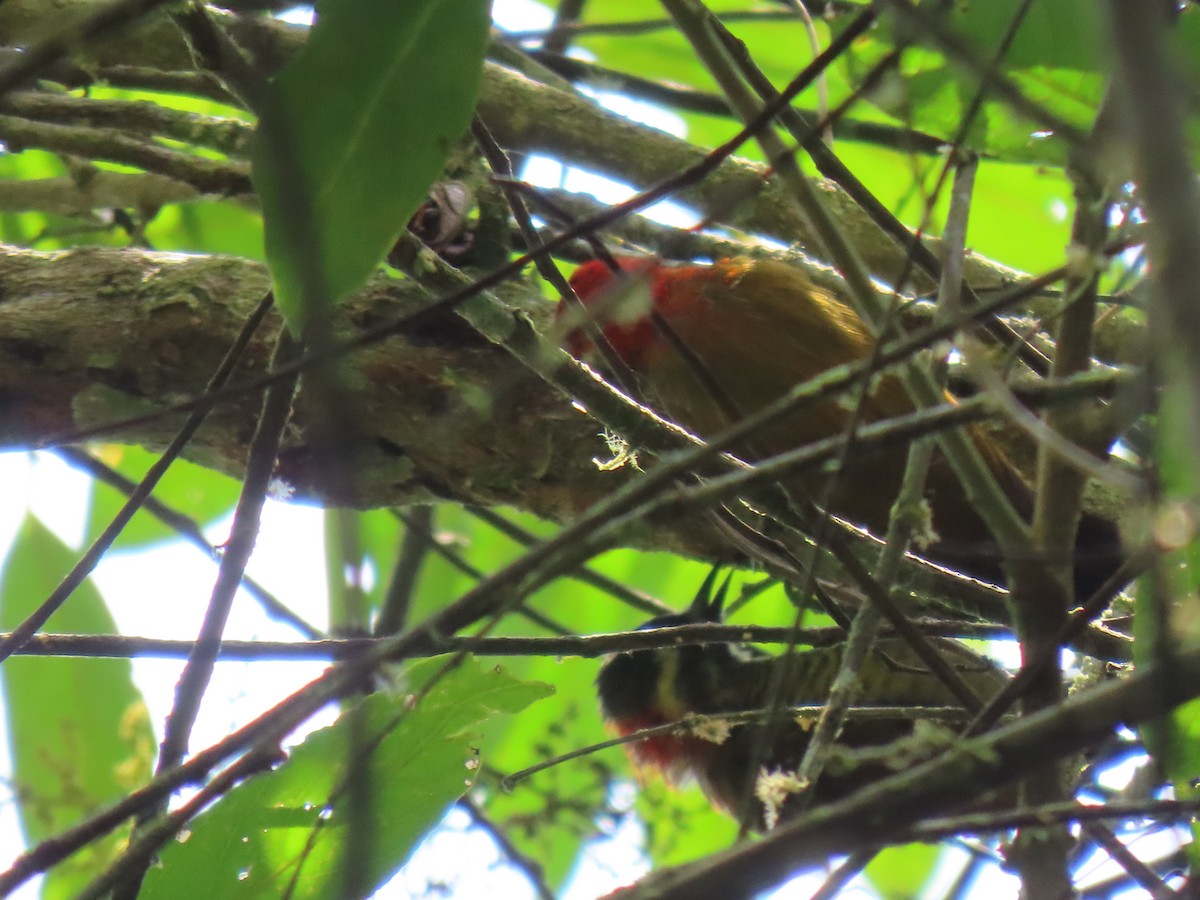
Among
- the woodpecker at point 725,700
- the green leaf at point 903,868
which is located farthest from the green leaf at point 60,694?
the green leaf at point 903,868

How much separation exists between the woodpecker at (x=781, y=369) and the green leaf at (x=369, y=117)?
3.34 ft

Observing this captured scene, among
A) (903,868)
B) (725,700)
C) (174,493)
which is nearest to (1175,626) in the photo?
(725,700)

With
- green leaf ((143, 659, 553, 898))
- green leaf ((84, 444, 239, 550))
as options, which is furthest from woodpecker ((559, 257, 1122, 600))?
green leaf ((84, 444, 239, 550))

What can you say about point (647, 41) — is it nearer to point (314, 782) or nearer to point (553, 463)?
point (553, 463)

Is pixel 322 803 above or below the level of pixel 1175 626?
above

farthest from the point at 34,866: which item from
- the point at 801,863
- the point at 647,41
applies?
the point at 647,41

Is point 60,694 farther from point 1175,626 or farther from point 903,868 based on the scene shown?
point 1175,626

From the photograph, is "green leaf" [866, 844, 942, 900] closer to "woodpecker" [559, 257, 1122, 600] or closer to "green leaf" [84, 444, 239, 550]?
"woodpecker" [559, 257, 1122, 600]

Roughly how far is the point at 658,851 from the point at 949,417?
2.31 m

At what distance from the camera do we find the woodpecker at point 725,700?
3.14m

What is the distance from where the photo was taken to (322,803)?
5.31ft

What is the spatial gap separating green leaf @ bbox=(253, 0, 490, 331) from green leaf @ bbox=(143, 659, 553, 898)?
553 millimetres

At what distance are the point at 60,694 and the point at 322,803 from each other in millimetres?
2181

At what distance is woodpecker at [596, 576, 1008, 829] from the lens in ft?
10.3
